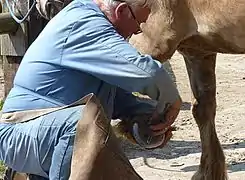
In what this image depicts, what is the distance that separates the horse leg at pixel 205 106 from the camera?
212 inches

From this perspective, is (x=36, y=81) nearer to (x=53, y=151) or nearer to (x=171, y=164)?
A: (x=53, y=151)

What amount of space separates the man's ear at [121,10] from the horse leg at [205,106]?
2.26 metres

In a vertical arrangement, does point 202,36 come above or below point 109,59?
below

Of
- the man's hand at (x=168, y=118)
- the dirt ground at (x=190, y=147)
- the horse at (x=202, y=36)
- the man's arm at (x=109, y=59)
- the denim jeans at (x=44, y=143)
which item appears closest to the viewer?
the man's arm at (x=109, y=59)

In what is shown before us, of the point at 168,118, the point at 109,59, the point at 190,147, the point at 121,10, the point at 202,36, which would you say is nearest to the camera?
the point at 109,59

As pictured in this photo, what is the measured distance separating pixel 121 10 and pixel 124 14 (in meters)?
0.02

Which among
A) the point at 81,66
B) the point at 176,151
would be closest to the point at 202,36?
the point at 176,151

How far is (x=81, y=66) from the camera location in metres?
3.13

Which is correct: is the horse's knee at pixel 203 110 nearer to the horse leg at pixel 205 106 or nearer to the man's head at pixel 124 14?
the horse leg at pixel 205 106

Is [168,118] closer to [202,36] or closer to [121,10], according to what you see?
[121,10]

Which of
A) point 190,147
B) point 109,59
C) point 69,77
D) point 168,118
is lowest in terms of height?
point 190,147

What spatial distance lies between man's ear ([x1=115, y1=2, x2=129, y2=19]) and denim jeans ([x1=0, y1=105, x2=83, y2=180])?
403 millimetres

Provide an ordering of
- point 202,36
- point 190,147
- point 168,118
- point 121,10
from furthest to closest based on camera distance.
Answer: point 190,147 < point 202,36 < point 168,118 < point 121,10

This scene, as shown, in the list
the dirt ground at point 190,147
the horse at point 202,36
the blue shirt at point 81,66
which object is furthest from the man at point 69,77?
the dirt ground at point 190,147
